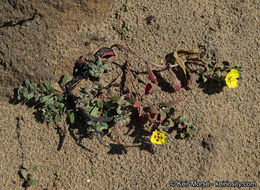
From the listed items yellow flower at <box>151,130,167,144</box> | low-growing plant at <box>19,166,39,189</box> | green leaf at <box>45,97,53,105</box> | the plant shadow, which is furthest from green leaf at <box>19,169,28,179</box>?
the plant shadow

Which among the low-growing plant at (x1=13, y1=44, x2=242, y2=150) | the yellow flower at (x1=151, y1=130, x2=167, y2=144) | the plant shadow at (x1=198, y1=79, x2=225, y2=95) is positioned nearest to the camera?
the yellow flower at (x1=151, y1=130, x2=167, y2=144)

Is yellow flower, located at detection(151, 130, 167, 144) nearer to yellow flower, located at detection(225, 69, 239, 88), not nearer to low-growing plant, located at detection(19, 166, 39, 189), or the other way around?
yellow flower, located at detection(225, 69, 239, 88)

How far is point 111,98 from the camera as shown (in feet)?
9.07

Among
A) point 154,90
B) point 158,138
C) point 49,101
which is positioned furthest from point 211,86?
point 49,101

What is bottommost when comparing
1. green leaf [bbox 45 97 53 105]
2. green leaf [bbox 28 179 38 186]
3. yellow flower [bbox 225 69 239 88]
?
green leaf [bbox 28 179 38 186]

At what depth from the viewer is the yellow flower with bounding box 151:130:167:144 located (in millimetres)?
2643

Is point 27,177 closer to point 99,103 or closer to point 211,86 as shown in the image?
point 99,103

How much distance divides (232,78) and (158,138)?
39.2 inches

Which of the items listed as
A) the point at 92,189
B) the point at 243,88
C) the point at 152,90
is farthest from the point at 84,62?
the point at 243,88

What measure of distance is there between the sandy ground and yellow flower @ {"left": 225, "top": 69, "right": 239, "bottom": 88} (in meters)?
0.13

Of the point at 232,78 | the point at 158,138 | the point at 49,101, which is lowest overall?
the point at 158,138

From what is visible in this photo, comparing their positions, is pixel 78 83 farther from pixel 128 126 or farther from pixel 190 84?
pixel 190 84

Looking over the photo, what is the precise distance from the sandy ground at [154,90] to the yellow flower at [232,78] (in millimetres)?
125

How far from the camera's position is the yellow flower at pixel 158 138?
2643 mm
